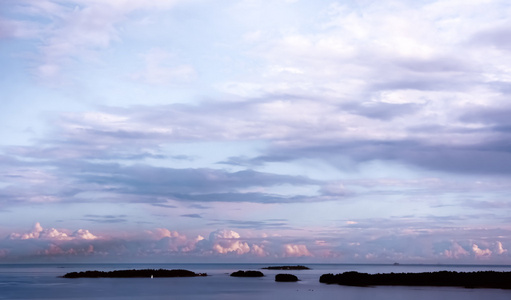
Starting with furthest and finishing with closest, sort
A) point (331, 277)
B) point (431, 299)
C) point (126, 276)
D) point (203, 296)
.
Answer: point (126, 276), point (331, 277), point (203, 296), point (431, 299)

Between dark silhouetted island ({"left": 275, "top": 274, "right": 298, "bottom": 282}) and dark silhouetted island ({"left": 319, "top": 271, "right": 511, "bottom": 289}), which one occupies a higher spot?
dark silhouetted island ({"left": 319, "top": 271, "right": 511, "bottom": 289})

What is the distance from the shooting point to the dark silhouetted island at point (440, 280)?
112 meters

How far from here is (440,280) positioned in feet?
382

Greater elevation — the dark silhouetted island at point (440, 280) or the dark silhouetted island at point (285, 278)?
the dark silhouetted island at point (440, 280)

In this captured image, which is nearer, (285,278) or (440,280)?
(440,280)

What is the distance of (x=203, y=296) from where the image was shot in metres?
90.9

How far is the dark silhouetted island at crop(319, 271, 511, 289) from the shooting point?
11250 cm

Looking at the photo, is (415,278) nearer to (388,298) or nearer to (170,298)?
(388,298)

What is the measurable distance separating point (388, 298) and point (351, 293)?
10.1m

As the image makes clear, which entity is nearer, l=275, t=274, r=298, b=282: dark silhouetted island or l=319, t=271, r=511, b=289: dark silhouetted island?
l=319, t=271, r=511, b=289: dark silhouetted island

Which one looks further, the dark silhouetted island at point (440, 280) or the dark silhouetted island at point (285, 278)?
the dark silhouetted island at point (285, 278)

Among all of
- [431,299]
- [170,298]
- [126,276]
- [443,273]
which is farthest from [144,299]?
[126,276]

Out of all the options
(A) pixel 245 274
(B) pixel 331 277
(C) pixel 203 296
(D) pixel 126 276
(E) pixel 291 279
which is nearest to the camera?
(C) pixel 203 296

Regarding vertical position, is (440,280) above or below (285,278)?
above
